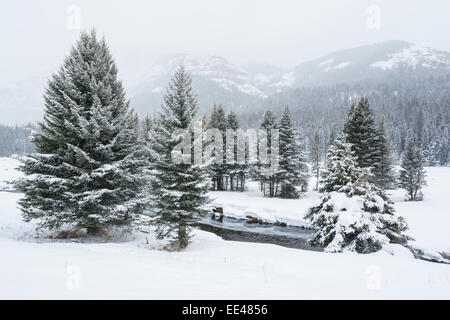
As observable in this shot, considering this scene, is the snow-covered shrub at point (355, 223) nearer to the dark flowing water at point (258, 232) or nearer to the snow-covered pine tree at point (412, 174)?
the dark flowing water at point (258, 232)

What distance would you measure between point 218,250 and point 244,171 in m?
31.3

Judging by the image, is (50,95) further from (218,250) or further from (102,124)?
(218,250)

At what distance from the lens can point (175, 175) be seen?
567 inches

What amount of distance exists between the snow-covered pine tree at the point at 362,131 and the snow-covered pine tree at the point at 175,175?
15363mm

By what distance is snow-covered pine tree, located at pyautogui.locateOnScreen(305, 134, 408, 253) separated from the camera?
13625 mm

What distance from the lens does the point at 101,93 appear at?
14.2 meters

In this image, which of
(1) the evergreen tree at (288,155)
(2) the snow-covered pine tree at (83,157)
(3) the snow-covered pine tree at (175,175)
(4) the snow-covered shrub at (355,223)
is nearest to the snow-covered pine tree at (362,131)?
(4) the snow-covered shrub at (355,223)

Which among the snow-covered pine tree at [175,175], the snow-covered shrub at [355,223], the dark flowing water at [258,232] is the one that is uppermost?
the snow-covered pine tree at [175,175]

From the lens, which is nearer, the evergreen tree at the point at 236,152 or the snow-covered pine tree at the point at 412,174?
the snow-covered pine tree at the point at 412,174

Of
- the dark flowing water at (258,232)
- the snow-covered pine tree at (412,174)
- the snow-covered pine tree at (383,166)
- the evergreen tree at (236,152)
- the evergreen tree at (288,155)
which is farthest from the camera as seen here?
the evergreen tree at (236,152)

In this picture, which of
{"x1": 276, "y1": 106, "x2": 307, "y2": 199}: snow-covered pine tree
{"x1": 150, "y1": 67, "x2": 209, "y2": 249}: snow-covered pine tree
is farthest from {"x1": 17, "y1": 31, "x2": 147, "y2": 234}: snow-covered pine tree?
{"x1": 276, "y1": 106, "x2": 307, "y2": 199}: snow-covered pine tree

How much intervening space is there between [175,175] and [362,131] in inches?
764

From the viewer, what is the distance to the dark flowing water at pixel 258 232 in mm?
23584
